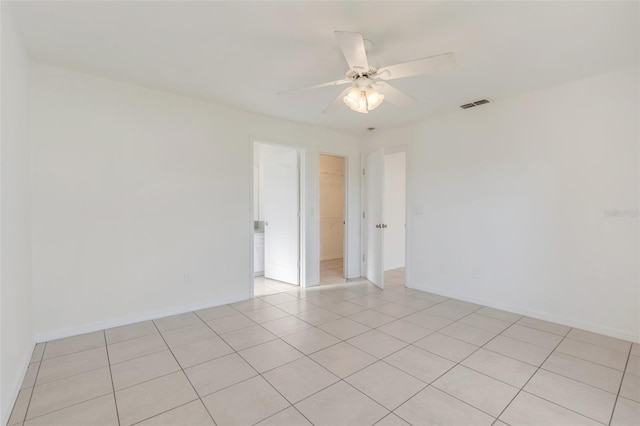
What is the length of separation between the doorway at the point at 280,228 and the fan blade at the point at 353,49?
7.92 ft

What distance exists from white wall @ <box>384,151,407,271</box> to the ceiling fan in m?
3.26

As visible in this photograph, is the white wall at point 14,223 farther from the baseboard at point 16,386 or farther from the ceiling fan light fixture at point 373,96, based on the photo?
the ceiling fan light fixture at point 373,96

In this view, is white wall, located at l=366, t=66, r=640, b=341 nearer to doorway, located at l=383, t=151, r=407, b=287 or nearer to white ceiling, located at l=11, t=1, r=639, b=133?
white ceiling, located at l=11, t=1, r=639, b=133

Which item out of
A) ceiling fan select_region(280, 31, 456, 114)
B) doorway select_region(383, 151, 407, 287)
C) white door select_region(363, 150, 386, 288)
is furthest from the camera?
doorway select_region(383, 151, 407, 287)

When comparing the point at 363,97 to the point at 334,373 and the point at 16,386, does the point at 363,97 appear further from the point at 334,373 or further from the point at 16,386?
the point at 16,386

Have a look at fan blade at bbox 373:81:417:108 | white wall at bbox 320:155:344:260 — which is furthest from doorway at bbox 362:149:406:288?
fan blade at bbox 373:81:417:108

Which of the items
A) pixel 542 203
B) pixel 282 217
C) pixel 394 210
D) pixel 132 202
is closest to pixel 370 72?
pixel 542 203

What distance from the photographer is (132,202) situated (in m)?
2.99

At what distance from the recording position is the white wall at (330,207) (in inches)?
268

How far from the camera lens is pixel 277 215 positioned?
479 cm

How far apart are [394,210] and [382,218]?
1.44 meters

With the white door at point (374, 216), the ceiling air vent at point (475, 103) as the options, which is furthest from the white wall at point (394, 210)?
the ceiling air vent at point (475, 103)

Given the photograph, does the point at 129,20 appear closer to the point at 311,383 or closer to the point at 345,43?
the point at 345,43

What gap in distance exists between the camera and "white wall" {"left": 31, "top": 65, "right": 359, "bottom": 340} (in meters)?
2.62
